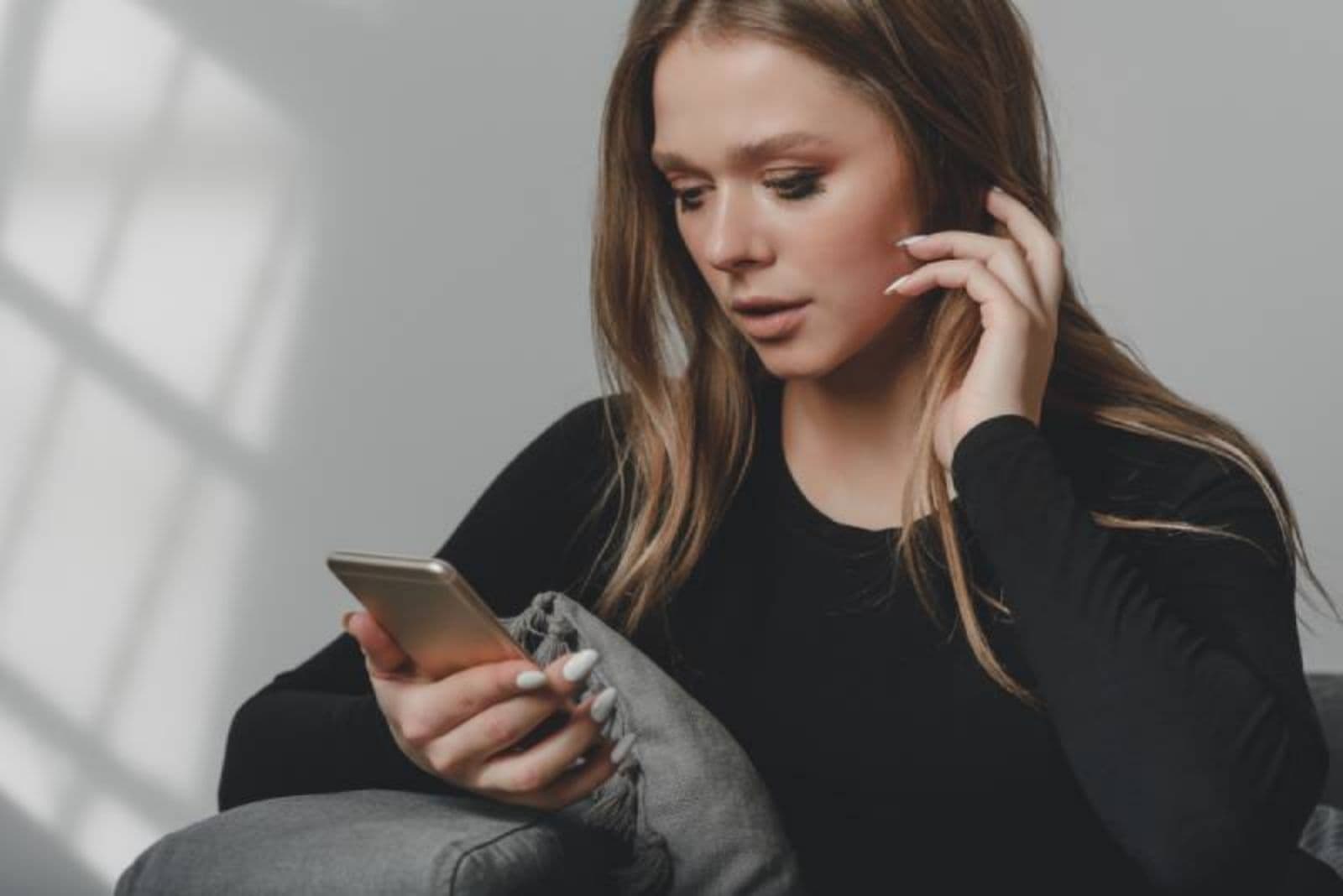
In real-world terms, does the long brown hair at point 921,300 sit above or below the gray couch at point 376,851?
above

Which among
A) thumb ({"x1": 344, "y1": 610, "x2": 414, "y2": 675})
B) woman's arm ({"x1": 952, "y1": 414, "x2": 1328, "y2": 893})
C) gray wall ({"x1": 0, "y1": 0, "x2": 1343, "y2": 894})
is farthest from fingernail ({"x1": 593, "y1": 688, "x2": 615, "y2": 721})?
gray wall ({"x1": 0, "y1": 0, "x2": 1343, "y2": 894})

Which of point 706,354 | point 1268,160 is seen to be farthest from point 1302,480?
point 706,354

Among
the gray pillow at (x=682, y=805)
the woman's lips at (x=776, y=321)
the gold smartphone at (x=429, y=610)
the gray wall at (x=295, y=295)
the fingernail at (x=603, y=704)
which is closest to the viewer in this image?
the gold smartphone at (x=429, y=610)

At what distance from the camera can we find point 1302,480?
9.96ft

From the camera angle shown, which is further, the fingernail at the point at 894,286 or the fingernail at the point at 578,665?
the fingernail at the point at 894,286

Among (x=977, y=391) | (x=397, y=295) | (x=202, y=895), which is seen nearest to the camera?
(x=202, y=895)

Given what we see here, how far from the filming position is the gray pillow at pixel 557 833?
159 centimetres

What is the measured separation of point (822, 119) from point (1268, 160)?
4.65 feet

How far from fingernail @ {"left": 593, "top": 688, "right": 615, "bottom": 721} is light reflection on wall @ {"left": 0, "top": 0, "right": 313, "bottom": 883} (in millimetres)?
1655

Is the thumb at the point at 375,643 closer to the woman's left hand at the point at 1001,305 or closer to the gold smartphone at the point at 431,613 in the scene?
the gold smartphone at the point at 431,613

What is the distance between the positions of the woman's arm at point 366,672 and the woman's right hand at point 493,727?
5.8 inches

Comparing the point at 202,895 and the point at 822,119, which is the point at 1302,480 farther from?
the point at 202,895

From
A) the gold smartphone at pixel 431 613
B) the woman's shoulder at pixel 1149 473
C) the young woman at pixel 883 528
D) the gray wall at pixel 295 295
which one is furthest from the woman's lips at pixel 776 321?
the gray wall at pixel 295 295

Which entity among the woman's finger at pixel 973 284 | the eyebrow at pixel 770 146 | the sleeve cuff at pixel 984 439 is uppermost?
the eyebrow at pixel 770 146
